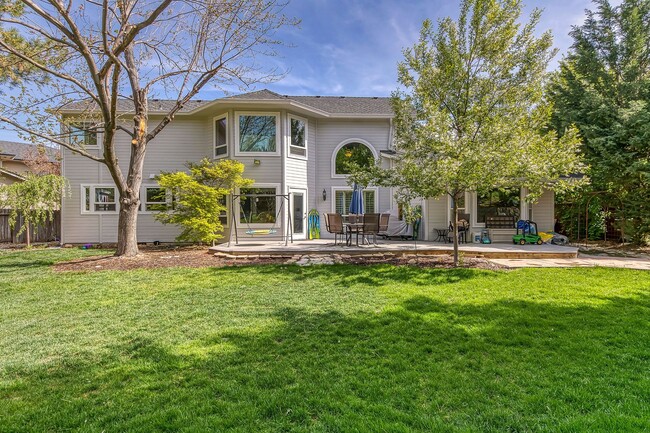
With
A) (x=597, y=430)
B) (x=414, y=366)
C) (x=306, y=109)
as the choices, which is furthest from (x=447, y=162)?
(x=306, y=109)

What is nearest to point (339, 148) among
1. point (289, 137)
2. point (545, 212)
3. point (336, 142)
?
point (336, 142)

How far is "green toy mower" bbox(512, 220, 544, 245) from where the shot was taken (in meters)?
10.5

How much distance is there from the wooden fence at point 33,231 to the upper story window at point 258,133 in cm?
863

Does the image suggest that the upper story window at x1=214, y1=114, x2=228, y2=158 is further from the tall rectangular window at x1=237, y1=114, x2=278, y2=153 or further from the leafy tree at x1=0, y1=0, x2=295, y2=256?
the leafy tree at x1=0, y1=0, x2=295, y2=256

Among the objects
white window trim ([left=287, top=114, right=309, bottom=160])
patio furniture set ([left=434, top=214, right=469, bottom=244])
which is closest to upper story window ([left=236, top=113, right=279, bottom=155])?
white window trim ([left=287, top=114, right=309, bottom=160])

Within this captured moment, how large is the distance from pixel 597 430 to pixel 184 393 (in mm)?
2698

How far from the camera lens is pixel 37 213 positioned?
472 inches

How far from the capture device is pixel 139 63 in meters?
9.68

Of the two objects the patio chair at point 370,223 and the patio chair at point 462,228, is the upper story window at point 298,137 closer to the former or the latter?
the patio chair at point 370,223

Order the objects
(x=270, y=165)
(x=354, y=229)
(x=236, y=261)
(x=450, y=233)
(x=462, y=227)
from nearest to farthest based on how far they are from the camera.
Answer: (x=236, y=261), (x=354, y=229), (x=462, y=227), (x=450, y=233), (x=270, y=165)

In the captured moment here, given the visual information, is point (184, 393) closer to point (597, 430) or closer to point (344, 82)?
point (597, 430)

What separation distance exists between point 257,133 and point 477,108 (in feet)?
25.2

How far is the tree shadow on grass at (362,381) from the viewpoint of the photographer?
207 cm

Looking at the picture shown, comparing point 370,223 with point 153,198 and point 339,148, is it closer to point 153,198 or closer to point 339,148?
point 339,148
